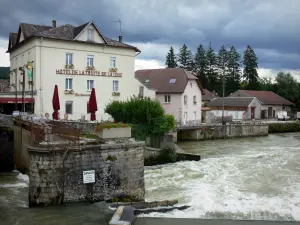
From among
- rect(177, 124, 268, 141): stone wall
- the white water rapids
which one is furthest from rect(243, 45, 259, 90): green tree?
the white water rapids

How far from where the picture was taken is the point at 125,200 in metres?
13.6

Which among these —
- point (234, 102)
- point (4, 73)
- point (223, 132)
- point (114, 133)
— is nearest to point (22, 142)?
point (114, 133)

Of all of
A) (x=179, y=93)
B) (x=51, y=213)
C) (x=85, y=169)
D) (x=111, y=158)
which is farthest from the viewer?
(x=179, y=93)

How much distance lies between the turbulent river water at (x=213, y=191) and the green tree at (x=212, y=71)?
60.2 metres

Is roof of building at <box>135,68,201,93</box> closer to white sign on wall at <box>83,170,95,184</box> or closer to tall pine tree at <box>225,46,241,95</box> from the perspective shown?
white sign on wall at <box>83,170,95,184</box>

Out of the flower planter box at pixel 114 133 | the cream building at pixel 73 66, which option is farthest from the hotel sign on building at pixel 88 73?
the flower planter box at pixel 114 133

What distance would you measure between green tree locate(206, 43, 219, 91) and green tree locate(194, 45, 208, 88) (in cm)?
98

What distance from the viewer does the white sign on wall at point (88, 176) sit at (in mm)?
13047

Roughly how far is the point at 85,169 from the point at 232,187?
24.4 ft

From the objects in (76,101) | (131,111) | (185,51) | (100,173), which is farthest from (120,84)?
(185,51)

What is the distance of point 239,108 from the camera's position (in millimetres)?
56844

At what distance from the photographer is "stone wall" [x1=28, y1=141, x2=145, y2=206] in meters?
12.6

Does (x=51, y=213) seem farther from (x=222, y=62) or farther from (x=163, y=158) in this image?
(x=222, y=62)

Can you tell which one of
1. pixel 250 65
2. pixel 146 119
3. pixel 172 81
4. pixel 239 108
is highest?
pixel 250 65
